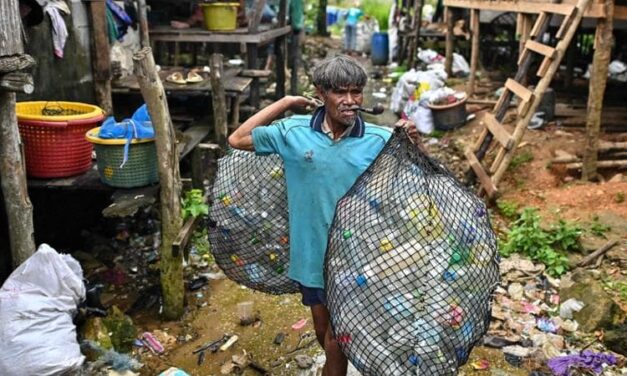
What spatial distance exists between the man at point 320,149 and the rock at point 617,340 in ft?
7.37

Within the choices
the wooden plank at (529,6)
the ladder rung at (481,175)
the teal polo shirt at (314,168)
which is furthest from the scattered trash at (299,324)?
the wooden plank at (529,6)

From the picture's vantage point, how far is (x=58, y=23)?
579 centimetres

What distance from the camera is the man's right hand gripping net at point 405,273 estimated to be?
8.84ft

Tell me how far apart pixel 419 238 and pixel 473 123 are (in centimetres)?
695

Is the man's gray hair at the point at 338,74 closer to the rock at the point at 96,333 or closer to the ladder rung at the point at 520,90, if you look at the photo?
the rock at the point at 96,333

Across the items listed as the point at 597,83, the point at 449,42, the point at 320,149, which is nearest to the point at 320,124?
the point at 320,149

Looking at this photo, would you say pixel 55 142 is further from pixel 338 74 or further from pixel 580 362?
pixel 580 362

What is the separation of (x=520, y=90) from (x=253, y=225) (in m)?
4.53

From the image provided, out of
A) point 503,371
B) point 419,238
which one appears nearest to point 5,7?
point 419,238

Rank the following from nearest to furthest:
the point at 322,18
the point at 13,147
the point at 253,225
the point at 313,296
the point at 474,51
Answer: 1. the point at 313,296
2. the point at 253,225
3. the point at 13,147
4. the point at 474,51
5. the point at 322,18

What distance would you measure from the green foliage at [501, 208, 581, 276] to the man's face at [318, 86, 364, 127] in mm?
3334

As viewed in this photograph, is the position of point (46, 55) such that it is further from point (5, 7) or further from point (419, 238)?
point (419, 238)

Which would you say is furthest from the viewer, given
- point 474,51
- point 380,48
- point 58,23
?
point 380,48

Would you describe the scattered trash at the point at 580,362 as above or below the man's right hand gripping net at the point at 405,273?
below
